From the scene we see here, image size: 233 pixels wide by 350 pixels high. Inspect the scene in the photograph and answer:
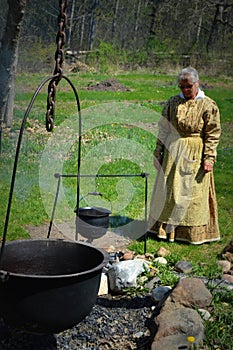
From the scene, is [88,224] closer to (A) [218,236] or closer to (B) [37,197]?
(A) [218,236]

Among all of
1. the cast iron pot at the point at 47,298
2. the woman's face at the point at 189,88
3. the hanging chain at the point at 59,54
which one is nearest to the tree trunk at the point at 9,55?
the woman's face at the point at 189,88

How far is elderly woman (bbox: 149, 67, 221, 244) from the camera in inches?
219

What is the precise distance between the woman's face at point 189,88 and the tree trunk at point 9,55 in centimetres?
287

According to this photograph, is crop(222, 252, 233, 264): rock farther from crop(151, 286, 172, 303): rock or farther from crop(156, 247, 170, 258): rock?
crop(151, 286, 172, 303): rock

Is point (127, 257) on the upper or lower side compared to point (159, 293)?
lower

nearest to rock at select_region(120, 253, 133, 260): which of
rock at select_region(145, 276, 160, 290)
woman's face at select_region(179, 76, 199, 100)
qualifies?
rock at select_region(145, 276, 160, 290)

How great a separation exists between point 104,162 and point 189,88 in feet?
11.6

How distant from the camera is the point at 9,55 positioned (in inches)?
329

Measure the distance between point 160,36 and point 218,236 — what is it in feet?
76.7

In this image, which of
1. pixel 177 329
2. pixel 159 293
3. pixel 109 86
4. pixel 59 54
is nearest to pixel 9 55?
pixel 159 293

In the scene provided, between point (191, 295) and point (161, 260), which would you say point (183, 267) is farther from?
point (191, 295)

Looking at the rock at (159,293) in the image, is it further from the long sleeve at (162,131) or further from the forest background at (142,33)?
the forest background at (142,33)

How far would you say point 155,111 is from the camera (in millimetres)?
13516

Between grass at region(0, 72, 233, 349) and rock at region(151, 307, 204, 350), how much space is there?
13 centimetres
